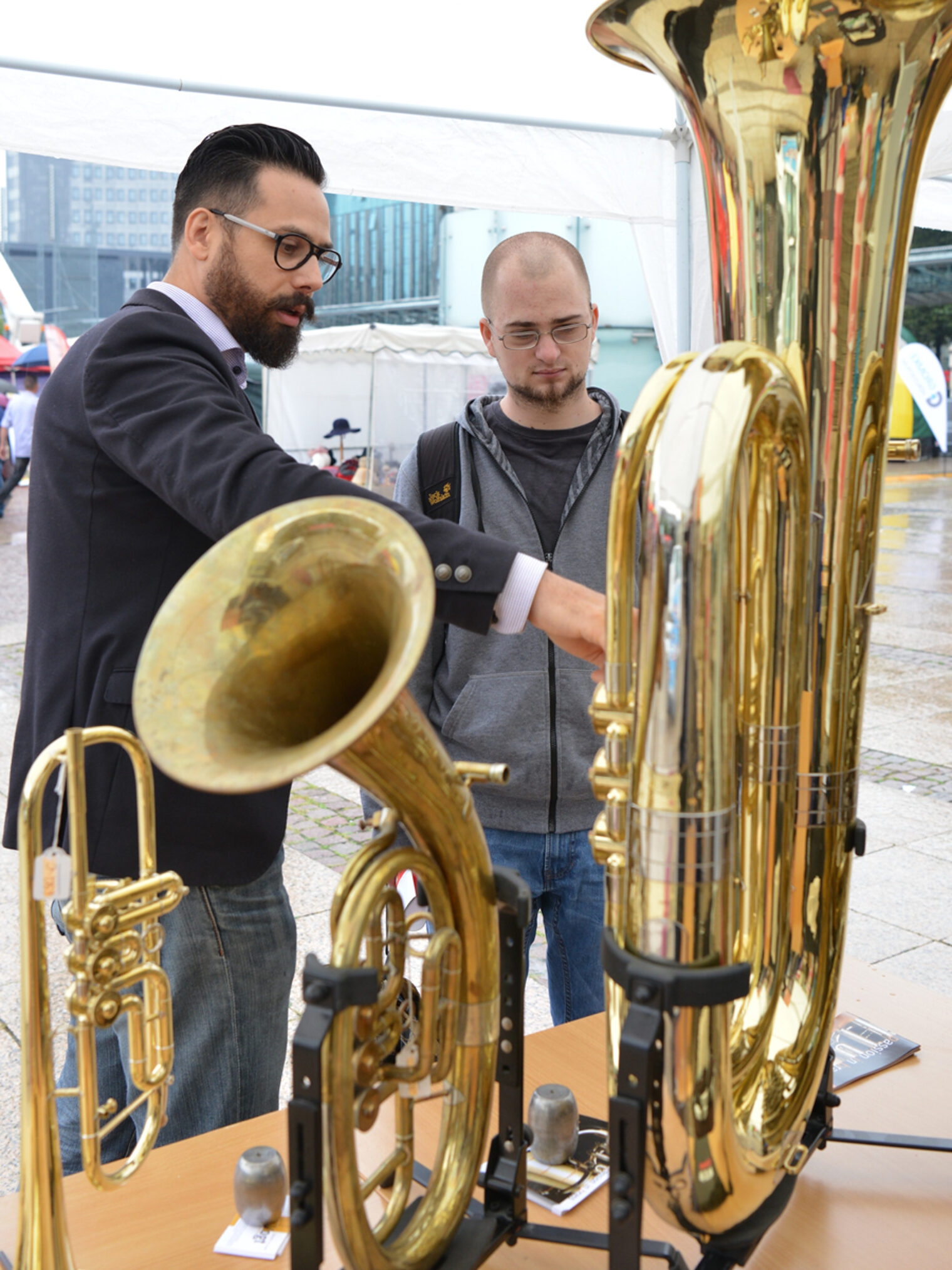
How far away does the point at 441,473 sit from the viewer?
227 cm

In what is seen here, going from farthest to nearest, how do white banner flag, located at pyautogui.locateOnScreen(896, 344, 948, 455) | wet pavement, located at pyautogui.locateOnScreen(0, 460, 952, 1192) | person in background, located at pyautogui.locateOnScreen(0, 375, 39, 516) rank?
white banner flag, located at pyautogui.locateOnScreen(896, 344, 948, 455)
person in background, located at pyautogui.locateOnScreen(0, 375, 39, 516)
wet pavement, located at pyautogui.locateOnScreen(0, 460, 952, 1192)

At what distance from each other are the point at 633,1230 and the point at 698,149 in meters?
1.08

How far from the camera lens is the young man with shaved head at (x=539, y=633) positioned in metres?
2.18

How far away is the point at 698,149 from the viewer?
4.15 ft

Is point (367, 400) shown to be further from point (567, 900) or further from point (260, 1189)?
point (260, 1189)

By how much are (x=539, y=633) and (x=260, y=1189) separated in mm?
1162

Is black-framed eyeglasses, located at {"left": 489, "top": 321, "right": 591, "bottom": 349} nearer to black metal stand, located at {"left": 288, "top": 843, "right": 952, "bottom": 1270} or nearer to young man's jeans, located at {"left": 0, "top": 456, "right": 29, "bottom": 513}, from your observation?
black metal stand, located at {"left": 288, "top": 843, "right": 952, "bottom": 1270}

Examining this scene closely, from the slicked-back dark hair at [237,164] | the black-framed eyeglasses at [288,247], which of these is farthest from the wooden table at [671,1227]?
the slicked-back dark hair at [237,164]

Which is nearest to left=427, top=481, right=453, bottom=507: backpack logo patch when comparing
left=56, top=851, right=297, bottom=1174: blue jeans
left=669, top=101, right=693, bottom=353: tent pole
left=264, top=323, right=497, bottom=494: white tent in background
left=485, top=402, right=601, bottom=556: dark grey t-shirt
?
left=485, top=402, right=601, bottom=556: dark grey t-shirt

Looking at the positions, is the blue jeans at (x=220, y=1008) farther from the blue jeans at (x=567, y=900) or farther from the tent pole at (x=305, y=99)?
the tent pole at (x=305, y=99)

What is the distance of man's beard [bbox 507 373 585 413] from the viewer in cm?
225

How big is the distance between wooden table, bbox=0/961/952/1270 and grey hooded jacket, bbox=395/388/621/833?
654 millimetres

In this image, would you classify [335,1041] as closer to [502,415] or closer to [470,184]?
[502,415]

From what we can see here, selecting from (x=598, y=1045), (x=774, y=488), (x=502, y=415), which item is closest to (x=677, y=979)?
(x=774, y=488)
